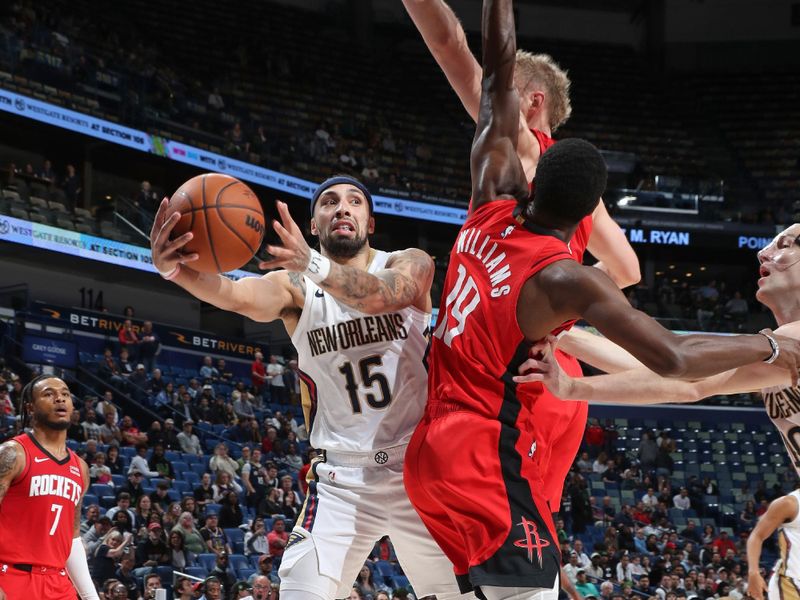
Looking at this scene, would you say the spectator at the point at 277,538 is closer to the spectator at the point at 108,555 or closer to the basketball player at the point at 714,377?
the spectator at the point at 108,555

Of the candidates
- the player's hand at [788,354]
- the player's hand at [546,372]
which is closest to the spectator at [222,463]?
the player's hand at [546,372]

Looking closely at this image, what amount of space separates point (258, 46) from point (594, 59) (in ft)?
37.9

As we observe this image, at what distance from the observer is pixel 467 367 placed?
10.8 ft

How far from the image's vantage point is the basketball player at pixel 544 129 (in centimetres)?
371

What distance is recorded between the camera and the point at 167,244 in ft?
11.9

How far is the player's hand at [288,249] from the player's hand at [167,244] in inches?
13.0

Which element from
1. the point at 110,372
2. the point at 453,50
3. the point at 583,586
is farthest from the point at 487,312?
the point at 110,372

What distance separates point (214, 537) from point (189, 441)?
343 cm

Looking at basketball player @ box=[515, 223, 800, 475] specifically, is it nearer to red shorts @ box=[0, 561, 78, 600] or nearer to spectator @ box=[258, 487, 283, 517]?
red shorts @ box=[0, 561, 78, 600]

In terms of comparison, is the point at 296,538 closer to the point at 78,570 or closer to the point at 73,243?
the point at 78,570

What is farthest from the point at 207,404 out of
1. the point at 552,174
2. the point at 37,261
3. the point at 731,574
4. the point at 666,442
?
the point at 552,174

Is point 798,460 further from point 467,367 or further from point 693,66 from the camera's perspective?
point 693,66

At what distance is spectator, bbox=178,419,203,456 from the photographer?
49.9ft

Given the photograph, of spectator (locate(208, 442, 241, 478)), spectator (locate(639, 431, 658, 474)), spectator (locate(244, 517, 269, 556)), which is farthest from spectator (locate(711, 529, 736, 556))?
spectator (locate(244, 517, 269, 556))
